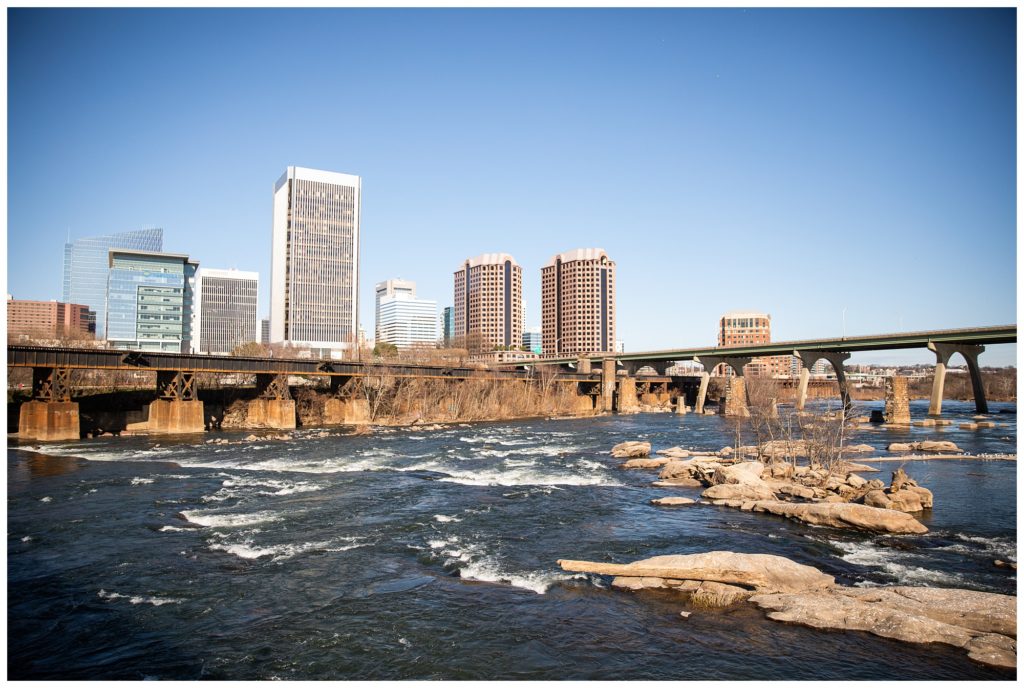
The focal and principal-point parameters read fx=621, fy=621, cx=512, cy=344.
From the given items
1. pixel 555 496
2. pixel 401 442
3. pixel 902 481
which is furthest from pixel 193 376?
pixel 902 481

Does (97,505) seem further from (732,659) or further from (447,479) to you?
(732,659)

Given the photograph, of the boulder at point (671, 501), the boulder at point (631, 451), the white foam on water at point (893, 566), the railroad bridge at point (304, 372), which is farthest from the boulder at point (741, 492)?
the railroad bridge at point (304, 372)

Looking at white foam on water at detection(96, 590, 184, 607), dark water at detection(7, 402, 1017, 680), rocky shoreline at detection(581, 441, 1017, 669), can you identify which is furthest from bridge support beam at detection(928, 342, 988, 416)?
white foam on water at detection(96, 590, 184, 607)

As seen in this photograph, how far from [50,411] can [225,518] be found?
116 feet

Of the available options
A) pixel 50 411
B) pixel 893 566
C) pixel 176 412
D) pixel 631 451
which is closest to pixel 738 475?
pixel 893 566

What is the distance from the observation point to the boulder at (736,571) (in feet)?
58.6

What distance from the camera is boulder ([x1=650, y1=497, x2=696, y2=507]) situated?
29.8m

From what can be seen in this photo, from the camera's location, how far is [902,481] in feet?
97.3

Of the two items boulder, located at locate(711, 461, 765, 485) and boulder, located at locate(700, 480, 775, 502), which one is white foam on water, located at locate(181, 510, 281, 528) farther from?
boulder, located at locate(711, 461, 765, 485)

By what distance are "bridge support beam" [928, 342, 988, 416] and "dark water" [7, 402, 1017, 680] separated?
55.7 meters

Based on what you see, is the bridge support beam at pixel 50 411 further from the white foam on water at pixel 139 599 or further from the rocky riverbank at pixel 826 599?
the rocky riverbank at pixel 826 599

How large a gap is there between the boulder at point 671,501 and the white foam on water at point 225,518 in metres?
17.3

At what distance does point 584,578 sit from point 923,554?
12.2 metres

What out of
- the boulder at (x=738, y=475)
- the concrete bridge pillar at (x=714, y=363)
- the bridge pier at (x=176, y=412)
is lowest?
the boulder at (x=738, y=475)
